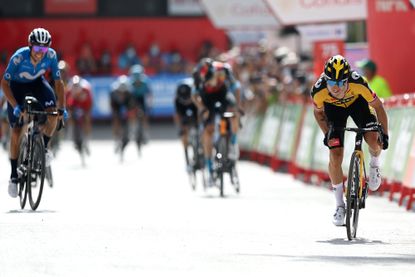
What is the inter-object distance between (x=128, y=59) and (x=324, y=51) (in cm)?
2175

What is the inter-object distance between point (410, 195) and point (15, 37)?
3001 cm

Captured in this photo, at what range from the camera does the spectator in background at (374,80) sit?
2036cm

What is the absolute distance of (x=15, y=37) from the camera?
4578 cm

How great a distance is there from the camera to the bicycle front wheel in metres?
13.2

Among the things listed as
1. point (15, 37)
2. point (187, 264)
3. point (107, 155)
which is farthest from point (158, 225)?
point (15, 37)

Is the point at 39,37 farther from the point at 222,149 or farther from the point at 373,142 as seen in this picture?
the point at 222,149

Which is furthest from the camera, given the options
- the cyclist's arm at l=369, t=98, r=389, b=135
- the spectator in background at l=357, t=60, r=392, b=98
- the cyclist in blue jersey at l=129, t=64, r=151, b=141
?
the cyclist in blue jersey at l=129, t=64, r=151, b=141

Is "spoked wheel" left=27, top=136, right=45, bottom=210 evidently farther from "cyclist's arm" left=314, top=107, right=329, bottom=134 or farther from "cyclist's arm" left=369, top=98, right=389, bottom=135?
"cyclist's arm" left=369, top=98, right=389, bottom=135

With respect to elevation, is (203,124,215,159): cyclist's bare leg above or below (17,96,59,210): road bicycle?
below

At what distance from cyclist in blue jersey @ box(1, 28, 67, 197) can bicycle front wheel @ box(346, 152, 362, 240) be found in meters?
3.89

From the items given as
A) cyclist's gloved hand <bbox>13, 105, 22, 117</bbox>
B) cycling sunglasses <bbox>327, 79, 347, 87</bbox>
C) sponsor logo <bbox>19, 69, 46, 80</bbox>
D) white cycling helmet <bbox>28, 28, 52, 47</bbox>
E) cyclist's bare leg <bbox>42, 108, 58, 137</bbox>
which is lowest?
cyclist's bare leg <bbox>42, 108, 58, 137</bbox>

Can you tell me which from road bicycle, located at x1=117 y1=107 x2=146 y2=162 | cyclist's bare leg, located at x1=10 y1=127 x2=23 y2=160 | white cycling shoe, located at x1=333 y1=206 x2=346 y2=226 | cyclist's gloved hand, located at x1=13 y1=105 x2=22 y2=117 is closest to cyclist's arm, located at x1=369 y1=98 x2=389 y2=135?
white cycling shoe, located at x1=333 y1=206 x2=346 y2=226

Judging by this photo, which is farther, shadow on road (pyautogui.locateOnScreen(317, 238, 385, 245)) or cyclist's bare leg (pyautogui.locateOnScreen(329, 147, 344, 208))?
cyclist's bare leg (pyautogui.locateOnScreen(329, 147, 344, 208))

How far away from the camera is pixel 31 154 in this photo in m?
15.9
